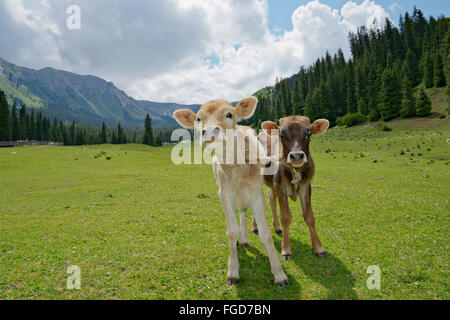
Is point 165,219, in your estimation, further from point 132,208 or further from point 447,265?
point 447,265

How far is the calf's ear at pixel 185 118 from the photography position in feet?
18.4

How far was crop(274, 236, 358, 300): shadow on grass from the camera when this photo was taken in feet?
16.6

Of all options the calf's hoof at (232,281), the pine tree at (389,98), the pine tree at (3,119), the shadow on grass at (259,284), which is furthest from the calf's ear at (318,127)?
the pine tree at (3,119)

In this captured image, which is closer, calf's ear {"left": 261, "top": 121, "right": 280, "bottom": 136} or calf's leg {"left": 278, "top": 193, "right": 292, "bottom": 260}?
calf's leg {"left": 278, "top": 193, "right": 292, "bottom": 260}

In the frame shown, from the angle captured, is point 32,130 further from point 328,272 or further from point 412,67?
point 412,67

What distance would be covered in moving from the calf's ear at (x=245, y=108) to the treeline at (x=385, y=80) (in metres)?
76.6

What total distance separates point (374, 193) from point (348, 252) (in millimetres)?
8517

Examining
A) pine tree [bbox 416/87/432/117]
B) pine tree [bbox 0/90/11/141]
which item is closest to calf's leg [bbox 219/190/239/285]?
pine tree [bbox 416/87/432/117]

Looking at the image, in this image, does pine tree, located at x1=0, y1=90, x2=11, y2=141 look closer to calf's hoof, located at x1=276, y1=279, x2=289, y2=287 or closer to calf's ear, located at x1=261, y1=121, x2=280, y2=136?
calf's ear, located at x1=261, y1=121, x2=280, y2=136

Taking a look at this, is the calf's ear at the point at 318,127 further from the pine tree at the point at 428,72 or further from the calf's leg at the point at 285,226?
the pine tree at the point at 428,72

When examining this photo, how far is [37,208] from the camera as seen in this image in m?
13.8

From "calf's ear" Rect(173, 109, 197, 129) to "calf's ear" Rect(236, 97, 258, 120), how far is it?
3.24ft

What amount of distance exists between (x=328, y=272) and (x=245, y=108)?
4212 mm
